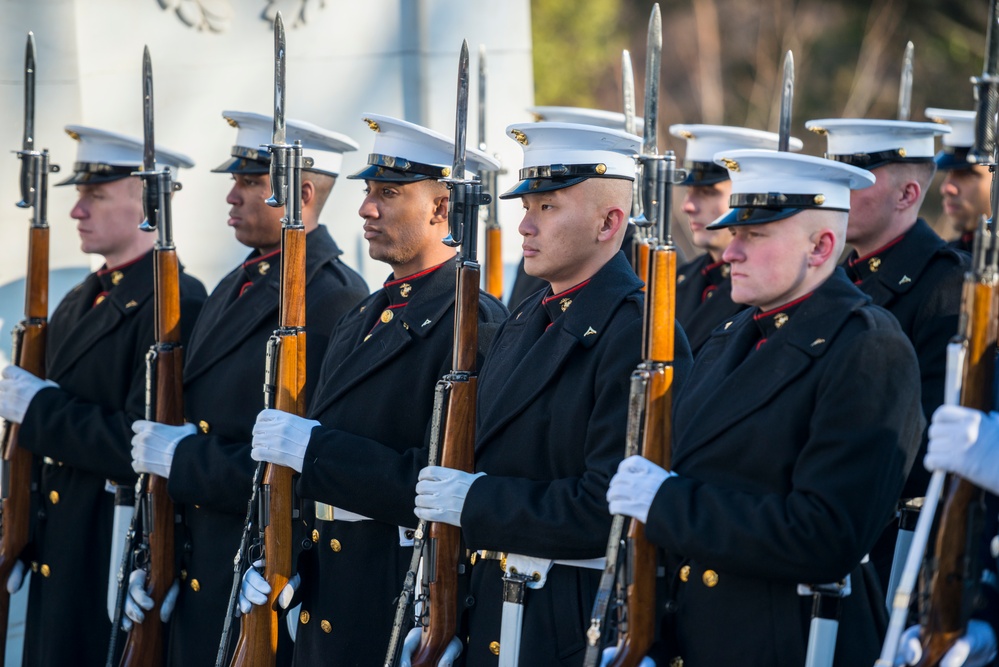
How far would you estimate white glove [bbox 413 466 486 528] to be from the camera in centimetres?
427

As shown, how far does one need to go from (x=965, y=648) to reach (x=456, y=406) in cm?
173

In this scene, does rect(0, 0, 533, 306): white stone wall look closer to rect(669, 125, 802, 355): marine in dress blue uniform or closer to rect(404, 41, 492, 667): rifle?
rect(669, 125, 802, 355): marine in dress blue uniform

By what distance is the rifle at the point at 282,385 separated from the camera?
492 centimetres

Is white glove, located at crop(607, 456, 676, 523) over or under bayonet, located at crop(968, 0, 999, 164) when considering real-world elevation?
under

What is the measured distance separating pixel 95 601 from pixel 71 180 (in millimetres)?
2026

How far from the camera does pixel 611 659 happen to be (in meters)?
3.78

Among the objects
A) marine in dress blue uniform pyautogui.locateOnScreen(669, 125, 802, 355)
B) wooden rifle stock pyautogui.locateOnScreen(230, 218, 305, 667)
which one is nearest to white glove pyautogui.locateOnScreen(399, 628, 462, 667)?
wooden rifle stock pyautogui.locateOnScreen(230, 218, 305, 667)

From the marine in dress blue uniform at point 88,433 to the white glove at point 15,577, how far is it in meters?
0.06

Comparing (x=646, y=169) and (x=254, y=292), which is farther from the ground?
(x=646, y=169)

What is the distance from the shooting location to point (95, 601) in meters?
6.07

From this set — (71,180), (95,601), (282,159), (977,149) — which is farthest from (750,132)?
(95,601)

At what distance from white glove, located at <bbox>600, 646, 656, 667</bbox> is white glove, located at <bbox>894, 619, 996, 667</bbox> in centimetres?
69

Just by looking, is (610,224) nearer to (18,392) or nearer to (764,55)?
(18,392)

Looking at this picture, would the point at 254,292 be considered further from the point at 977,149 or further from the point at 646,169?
the point at 977,149
